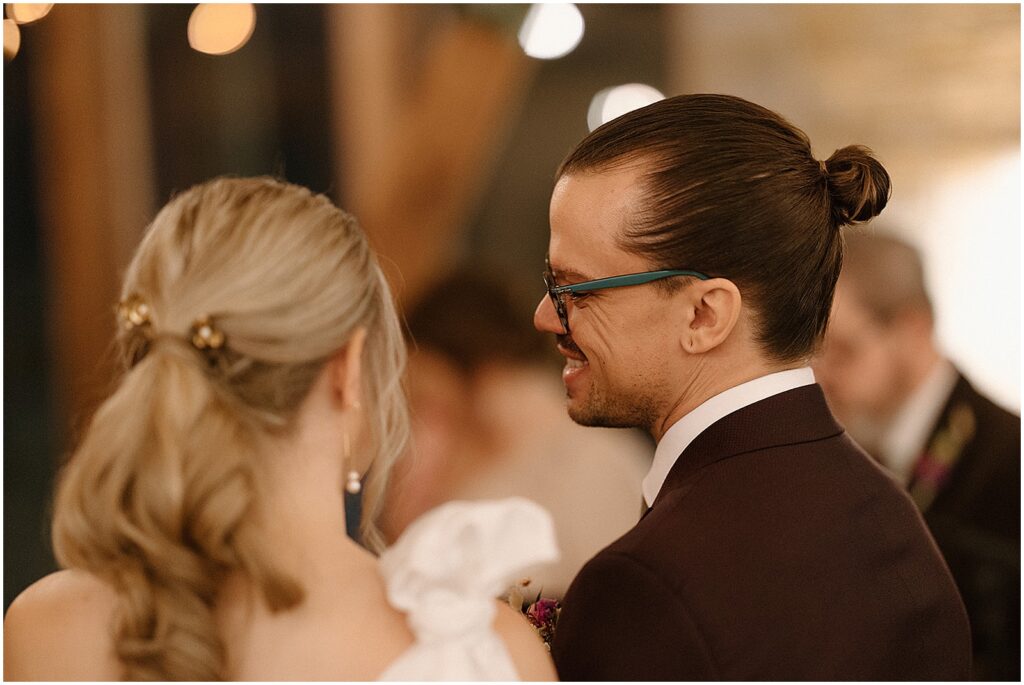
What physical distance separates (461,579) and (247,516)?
0.27 meters

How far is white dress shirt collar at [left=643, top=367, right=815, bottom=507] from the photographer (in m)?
1.64

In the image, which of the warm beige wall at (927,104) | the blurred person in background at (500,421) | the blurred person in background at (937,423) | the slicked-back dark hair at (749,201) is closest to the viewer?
the slicked-back dark hair at (749,201)

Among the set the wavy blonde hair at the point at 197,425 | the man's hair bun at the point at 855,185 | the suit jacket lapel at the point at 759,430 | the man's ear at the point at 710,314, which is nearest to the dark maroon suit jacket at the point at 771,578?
the suit jacket lapel at the point at 759,430

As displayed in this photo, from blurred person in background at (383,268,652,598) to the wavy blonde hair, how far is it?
219 centimetres

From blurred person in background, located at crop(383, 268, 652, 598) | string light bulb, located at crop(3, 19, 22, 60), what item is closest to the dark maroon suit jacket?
blurred person in background, located at crop(383, 268, 652, 598)

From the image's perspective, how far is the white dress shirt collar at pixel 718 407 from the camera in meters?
1.64

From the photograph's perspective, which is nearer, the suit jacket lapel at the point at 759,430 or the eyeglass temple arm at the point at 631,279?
the suit jacket lapel at the point at 759,430

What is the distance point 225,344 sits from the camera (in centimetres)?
119

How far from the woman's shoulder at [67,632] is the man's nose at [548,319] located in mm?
916

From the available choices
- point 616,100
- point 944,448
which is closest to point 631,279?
point 944,448

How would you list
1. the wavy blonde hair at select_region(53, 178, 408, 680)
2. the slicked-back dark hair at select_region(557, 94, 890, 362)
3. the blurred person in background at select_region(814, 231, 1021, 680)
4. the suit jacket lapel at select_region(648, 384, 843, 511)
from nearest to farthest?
the wavy blonde hair at select_region(53, 178, 408, 680), the suit jacket lapel at select_region(648, 384, 843, 511), the slicked-back dark hair at select_region(557, 94, 890, 362), the blurred person in background at select_region(814, 231, 1021, 680)

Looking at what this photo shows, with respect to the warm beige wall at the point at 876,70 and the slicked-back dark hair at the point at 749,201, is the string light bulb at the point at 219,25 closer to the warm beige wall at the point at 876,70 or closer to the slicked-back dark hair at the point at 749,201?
the warm beige wall at the point at 876,70

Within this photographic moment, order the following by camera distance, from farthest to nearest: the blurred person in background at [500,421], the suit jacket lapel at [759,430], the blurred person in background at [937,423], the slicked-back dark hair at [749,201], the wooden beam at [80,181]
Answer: the wooden beam at [80,181] < the blurred person in background at [500,421] < the blurred person in background at [937,423] < the slicked-back dark hair at [749,201] < the suit jacket lapel at [759,430]

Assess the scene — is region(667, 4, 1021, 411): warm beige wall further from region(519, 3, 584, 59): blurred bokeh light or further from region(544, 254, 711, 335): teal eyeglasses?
region(544, 254, 711, 335): teal eyeglasses
